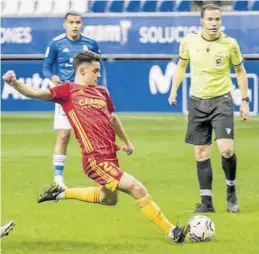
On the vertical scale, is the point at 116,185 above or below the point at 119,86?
above

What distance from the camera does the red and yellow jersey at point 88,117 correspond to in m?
8.88

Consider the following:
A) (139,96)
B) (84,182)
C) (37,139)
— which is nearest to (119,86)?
(139,96)

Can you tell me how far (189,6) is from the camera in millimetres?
26297

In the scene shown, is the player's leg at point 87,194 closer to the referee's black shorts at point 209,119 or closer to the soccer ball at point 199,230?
the soccer ball at point 199,230

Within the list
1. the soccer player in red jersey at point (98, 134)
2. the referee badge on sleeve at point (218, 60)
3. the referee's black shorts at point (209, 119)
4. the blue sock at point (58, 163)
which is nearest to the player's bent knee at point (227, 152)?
the referee's black shorts at point (209, 119)

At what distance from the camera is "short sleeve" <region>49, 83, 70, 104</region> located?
8.87m

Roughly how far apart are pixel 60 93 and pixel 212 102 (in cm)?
238

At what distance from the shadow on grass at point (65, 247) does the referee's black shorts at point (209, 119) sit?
2.20 meters

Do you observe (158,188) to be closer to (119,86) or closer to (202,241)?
(202,241)

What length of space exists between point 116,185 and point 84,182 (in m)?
4.73

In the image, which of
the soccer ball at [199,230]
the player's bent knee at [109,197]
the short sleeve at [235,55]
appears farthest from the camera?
the short sleeve at [235,55]

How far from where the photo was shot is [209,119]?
1086 cm

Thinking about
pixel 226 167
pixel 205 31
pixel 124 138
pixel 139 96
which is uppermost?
pixel 205 31

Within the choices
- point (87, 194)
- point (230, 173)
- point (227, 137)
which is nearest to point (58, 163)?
point (230, 173)
